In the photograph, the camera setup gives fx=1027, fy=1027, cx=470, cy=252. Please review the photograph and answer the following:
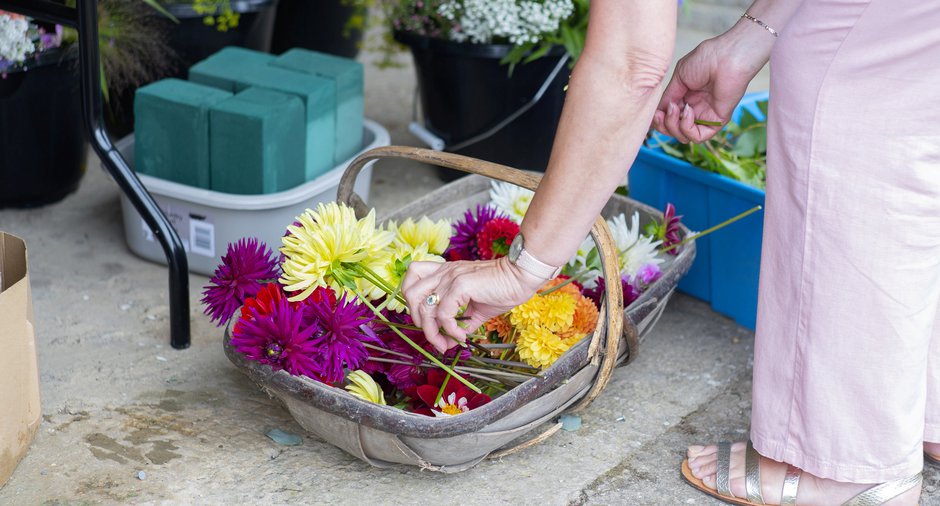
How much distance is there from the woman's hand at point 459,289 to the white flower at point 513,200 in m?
0.62

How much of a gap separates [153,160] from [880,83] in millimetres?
1424

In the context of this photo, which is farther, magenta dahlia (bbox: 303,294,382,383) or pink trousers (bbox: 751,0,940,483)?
magenta dahlia (bbox: 303,294,382,383)

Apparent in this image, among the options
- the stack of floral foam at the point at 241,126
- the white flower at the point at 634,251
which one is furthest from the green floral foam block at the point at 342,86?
the white flower at the point at 634,251

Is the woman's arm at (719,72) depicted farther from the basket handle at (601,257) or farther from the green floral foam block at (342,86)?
the green floral foam block at (342,86)

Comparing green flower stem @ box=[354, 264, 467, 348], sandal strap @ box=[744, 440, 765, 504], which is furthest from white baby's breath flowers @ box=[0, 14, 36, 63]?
sandal strap @ box=[744, 440, 765, 504]

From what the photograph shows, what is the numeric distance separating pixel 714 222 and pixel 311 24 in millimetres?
1543

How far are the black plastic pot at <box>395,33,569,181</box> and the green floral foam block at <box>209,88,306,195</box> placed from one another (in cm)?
51

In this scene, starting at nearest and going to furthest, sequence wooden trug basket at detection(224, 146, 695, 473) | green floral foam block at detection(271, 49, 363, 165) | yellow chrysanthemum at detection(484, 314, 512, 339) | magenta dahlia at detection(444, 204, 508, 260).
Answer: wooden trug basket at detection(224, 146, 695, 473), yellow chrysanthemum at detection(484, 314, 512, 339), magenta dahlia at detection(444, 204, 508, 260), green floral foam block at detection(271, 49, 363, 165)

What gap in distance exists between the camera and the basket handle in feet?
4.75

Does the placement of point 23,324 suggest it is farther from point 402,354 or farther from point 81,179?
point 81,179

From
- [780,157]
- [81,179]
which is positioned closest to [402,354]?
[780,157]

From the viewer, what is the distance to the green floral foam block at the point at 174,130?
2.03 m

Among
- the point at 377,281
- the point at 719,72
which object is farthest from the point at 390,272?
the point at 719,72

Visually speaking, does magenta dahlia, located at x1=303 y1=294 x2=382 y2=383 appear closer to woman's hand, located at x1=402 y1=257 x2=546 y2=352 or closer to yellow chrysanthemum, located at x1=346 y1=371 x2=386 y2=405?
yellow chrysanthemum, located at x1=346 y1=371 x2=386 y2=405
